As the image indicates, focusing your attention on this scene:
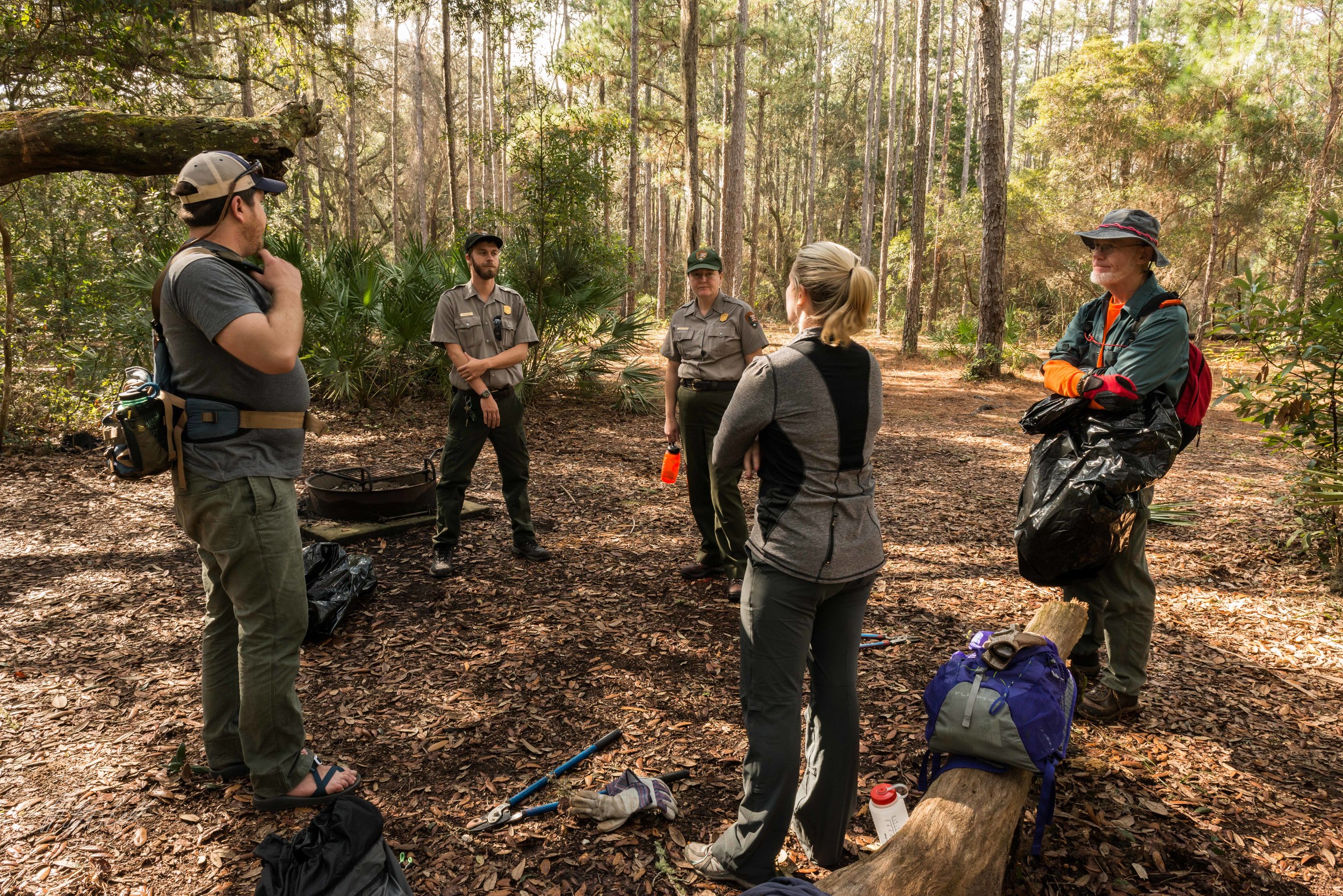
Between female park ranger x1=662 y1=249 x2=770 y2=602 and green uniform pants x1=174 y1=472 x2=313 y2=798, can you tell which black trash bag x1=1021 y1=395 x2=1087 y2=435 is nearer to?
female park ranger x1=662 y1=249 x2=770 y2=602

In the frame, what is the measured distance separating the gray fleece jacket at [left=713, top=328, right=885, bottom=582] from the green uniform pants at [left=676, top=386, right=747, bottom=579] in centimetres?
201

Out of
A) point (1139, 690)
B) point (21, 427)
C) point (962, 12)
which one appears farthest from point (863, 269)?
point (962, 12)

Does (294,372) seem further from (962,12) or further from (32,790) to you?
(962,12)

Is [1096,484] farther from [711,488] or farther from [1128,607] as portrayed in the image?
[711,488]

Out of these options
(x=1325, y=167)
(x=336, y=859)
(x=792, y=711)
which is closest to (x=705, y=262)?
(x=792, y=711)

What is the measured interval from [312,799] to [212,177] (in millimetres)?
2079

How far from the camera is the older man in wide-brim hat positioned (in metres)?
2.92

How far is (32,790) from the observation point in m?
2.74

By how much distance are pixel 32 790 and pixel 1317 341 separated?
20.5 ft

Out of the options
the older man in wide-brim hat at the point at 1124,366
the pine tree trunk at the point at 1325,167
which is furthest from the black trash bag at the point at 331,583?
the pine tree trunk at the point at 1325,167

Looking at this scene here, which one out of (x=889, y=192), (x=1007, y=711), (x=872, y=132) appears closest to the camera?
(x=1007, y=711)

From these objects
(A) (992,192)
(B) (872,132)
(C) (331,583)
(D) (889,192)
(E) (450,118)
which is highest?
(B) (872,132)

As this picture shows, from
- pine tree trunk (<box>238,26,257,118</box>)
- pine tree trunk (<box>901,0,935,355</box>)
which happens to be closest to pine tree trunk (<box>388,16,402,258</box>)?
pine tree trunk (<box>238,26,257,118</box>)

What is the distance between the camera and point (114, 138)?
171 inches
